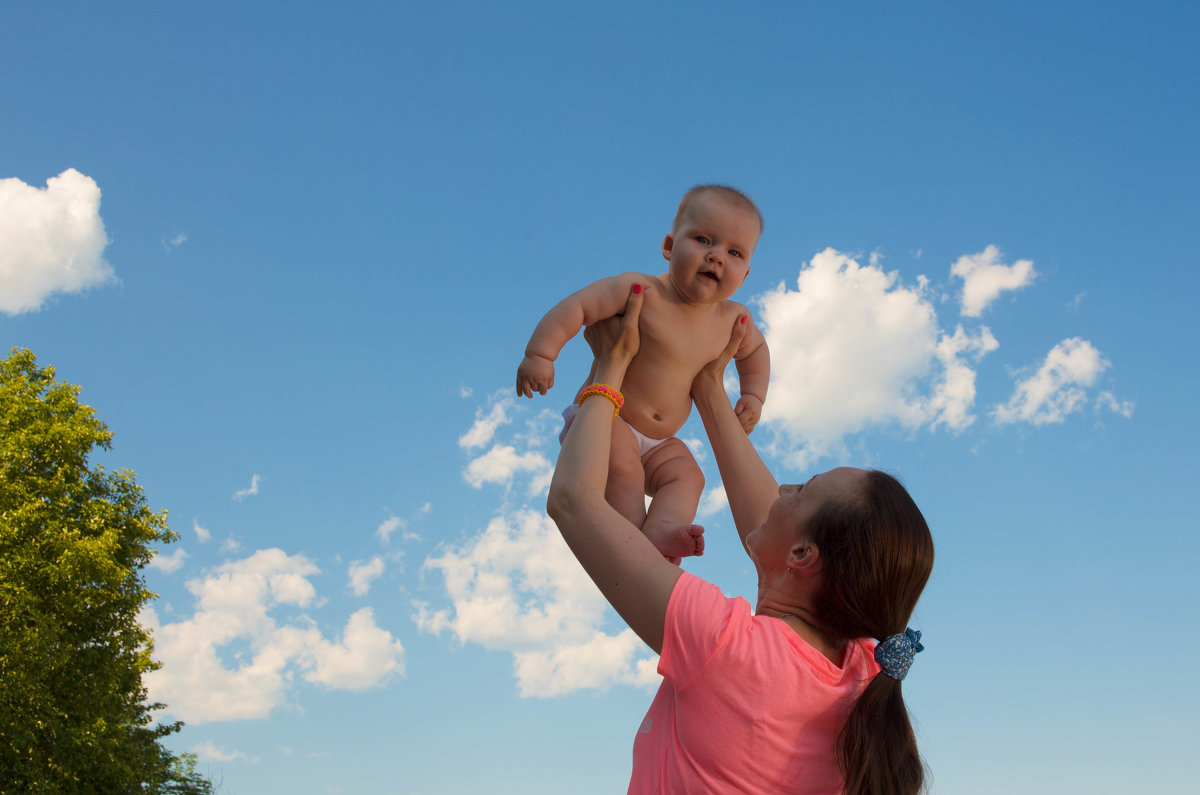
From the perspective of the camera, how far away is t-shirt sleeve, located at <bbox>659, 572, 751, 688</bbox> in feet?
7.30

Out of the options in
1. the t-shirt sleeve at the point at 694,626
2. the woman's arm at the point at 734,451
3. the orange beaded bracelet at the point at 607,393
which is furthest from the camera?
the woman's arm at the point at 734,451

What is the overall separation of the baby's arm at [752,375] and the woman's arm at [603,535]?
4.06 ft

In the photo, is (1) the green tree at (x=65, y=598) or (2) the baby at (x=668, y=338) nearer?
(2) the baby at (x=668, y=338)

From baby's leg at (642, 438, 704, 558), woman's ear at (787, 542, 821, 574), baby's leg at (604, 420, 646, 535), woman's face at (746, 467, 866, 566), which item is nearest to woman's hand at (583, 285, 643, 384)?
baby's leg at (604, 420, 646, 535)

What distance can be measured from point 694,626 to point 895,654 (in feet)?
1.73

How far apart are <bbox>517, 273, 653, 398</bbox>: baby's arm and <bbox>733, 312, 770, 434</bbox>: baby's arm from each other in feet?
2.09

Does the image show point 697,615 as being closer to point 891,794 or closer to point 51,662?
point 891,794

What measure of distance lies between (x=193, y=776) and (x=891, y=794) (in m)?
27.3

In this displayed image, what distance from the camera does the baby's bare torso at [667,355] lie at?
11.7 feet

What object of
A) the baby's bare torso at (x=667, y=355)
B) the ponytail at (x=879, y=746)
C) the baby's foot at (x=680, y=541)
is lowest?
the ponytail at (x=879, y=746)

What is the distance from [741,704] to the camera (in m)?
2.27

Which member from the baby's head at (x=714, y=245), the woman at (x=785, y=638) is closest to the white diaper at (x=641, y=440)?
the baby's head at (x=714, y=245)

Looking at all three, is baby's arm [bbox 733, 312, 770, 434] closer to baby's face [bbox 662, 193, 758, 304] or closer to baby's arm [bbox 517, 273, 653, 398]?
baby's face [bbox 662, 193, 758, 304]

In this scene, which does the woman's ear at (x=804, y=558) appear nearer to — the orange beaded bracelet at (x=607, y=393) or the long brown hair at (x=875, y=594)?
the long brown hair at (x=875, y=594)
